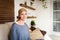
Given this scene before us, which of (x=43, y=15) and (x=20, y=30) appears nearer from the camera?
(x=20, y=30)

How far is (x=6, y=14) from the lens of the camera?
354cm

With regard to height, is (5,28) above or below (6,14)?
below

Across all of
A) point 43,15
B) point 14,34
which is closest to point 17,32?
point 14,34

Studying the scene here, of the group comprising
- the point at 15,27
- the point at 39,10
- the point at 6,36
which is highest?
the point at 39,10

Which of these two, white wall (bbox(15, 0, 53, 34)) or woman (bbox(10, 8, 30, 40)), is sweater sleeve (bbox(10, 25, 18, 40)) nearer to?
woman (bbox(10, 8, 30, 40))

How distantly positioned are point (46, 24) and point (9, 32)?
186 centimetres

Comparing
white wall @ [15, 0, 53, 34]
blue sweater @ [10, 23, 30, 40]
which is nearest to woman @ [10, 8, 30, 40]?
blue sweater @ [10, 23, 30, 40]

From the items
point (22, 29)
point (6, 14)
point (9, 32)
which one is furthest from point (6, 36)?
point (6, 14)

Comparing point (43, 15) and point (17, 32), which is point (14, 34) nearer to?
point (17, 32)

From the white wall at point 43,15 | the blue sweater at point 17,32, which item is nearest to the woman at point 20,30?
the blue sweater at point 17,32

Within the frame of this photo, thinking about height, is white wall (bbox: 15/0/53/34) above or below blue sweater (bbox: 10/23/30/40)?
above

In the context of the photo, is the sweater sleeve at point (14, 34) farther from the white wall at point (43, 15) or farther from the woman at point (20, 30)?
the white wall at point (43, 15)

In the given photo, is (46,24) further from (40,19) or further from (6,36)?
(6,36)

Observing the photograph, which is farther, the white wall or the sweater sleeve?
the white wall
